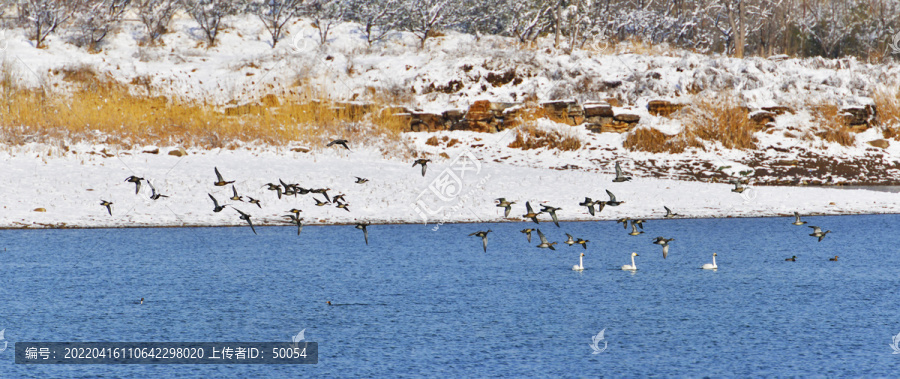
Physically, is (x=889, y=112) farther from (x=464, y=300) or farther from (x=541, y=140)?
(x=464, y=300)

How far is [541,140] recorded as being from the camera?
35562 millimetres

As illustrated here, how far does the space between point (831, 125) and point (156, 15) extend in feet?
111

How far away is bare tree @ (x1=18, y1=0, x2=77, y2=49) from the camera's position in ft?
142

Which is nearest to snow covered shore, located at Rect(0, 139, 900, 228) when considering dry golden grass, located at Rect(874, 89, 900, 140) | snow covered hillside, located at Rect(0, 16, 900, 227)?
snow covered hillside, located at Rect(0, 16, 900, 227)

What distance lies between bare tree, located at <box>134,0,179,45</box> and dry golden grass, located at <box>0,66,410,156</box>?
384 inches

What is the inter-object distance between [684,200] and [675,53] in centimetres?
1866

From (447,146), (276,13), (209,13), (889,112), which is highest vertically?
(276,13)

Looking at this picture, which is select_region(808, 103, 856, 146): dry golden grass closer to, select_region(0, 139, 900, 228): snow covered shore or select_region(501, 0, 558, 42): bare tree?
select_region(0, 139, 900, 228): snow covered shore

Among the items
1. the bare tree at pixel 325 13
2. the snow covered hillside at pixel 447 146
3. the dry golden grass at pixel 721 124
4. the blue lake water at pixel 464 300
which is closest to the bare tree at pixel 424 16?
the snow covered hillside at pixel 447 146

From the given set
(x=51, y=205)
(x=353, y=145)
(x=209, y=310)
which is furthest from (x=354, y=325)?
(x=353, y=145)

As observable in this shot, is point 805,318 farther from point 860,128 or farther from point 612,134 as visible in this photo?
point 860,128

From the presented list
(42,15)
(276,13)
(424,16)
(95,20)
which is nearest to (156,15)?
(95,20)

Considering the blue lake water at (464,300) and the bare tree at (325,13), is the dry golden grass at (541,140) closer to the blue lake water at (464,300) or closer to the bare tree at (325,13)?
the blue lake water at (464,300)

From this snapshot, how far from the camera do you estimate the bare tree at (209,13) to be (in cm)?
4678
